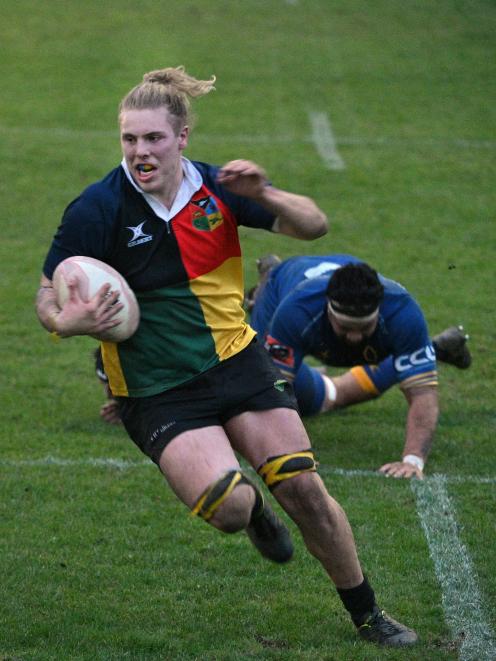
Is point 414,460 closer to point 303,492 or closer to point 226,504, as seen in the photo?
point 303,492

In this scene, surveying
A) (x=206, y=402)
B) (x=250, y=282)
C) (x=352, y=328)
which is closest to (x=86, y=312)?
(x=206, y=402)

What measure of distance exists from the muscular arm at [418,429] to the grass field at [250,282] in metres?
0.13

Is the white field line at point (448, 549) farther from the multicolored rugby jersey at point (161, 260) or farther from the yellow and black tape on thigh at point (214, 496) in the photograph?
the multicolored rugby jersey at point (161, 260)

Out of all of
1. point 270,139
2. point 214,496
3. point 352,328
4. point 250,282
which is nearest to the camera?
point 214,496

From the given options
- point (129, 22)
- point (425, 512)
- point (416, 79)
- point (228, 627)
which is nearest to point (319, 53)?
point (416, 79)

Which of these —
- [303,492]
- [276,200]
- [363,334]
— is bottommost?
[363,334]

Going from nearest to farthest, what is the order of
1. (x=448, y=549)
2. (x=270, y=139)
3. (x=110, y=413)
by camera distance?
(x=448, y=549)
(x=110, y=413)
(x=270, y=139)

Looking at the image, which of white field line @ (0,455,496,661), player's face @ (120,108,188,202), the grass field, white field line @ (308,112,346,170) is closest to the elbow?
player's face @ (120,108,188,202)

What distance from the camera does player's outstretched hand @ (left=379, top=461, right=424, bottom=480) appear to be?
7.13m

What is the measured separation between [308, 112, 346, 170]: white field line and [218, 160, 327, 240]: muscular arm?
1089cm

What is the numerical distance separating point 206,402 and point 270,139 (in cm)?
1253

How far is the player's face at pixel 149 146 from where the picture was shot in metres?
4.85

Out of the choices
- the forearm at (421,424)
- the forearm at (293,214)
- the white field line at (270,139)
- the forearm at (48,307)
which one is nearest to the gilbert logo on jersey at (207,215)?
the forearm at (293,214)

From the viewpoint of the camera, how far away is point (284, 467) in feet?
15.6
